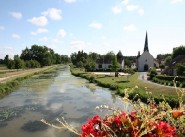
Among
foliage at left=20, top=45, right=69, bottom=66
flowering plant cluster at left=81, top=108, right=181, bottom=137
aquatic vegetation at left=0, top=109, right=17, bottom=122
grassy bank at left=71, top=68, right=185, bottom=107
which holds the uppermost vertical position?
foliage at left=20, top=45, right=69, bottom=66

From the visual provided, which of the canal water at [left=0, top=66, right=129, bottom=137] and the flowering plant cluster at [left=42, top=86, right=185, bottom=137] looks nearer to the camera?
the flowering plant cluster at [left=42, top=86, right=185, bottom=137]

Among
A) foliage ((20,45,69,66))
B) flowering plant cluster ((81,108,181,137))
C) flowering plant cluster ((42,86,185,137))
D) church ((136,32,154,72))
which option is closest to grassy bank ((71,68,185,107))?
flowering plant cluster ((42,86,185,137))

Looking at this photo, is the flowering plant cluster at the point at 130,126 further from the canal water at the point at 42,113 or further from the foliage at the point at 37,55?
the foliage at the point at 37,55

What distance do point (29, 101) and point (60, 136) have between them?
14.4 meters

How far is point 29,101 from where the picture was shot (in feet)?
98.5

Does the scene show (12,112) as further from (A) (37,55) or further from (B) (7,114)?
(A) (37,55)

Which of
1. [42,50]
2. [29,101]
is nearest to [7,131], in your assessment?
[29,101]

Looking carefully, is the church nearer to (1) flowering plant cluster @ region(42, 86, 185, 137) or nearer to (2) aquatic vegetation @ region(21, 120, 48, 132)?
(2) aquatic vegetation @ region(21, 120, 48, 132)

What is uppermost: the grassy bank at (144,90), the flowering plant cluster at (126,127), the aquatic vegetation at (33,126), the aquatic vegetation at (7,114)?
the flowering plant cluster at (126,127)

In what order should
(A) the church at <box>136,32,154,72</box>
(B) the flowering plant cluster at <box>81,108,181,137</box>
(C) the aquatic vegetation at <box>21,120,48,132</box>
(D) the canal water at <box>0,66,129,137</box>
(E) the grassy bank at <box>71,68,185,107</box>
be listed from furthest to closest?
(A) the church at <box>136,32,154,72</box>
(E) the grassy bank at <box>71,68,185,107</box>
(C) the aquatic vegetation at <box>21,120,48,132</box>
(D) the canal water at <box>0,66,129,137</box>
(B) the flowering plant cluster at <box>81,108,181,137</box>

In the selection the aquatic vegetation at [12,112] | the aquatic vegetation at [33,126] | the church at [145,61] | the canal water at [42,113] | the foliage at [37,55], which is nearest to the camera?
the canal water at [42,113]

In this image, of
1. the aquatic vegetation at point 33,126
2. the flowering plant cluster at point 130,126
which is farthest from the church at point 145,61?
the flowering plant cluster at point 130,126

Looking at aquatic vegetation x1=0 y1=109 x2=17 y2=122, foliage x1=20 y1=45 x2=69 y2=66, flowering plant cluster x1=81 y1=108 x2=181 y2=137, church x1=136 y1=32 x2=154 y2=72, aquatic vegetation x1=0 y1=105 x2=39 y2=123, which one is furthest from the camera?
foliage x1=20 y1=45 x2=69 y2=66

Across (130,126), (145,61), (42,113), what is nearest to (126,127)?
(130,126)
